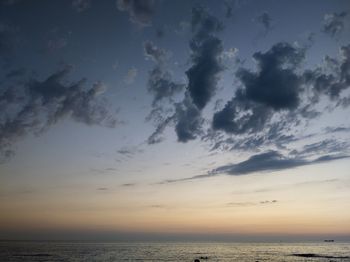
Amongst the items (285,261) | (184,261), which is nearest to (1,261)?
(184,261)

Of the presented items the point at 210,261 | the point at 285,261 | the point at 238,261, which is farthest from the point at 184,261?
the point at 285,261

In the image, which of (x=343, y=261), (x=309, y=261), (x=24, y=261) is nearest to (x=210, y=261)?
(x=309, y=261)

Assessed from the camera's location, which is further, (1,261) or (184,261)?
(184,261)

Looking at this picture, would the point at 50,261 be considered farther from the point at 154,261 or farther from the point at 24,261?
the point at 154,261

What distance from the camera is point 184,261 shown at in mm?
101375

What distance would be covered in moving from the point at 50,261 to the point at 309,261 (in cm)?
7518

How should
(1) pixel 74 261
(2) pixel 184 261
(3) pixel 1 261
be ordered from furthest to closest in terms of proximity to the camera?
(2) pixel 184 261 → (1) pixel 74 261 → (3) pixel 1 261

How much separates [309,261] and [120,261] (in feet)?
183

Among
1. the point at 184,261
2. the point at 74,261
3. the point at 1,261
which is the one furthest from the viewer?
the point at 184,261

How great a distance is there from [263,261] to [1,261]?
7410 cm

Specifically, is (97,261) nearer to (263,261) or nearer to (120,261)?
(120,261)

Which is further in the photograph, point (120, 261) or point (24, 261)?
point (120, 261)

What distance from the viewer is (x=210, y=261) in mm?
99375

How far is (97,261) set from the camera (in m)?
Answer: 94.0
